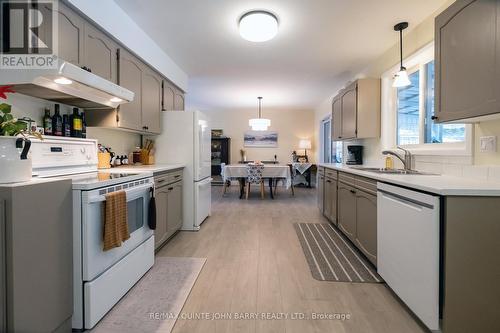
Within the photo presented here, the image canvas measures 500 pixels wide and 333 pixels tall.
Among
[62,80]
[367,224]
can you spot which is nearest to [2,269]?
[62,80]

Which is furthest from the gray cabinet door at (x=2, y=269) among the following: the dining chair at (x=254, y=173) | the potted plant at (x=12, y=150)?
the dining chair at (x=254, y=173)

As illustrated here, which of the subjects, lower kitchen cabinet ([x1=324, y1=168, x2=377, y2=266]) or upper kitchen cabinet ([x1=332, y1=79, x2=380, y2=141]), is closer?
lower kitchen cabinet ([x1=324, y1=168, x2=377, y2=266])

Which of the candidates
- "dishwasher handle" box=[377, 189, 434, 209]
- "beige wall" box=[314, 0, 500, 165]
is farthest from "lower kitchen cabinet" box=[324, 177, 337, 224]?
"dishwasher handle" box=[377, 189, 434, 209]

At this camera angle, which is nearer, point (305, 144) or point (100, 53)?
point (100, 53)

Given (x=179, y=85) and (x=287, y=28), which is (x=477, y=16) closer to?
(x=287, y=28)

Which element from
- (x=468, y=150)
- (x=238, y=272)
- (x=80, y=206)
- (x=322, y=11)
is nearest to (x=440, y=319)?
(x=468, y=150)

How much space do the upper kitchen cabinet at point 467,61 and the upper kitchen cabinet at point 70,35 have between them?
8.77 ft

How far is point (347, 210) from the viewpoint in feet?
9.89

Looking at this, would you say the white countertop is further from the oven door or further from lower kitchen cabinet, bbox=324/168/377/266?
lower kitchen cabinet, bbox=324/168/377/266

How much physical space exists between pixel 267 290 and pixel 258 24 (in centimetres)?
242

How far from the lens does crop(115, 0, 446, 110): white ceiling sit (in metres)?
2.45

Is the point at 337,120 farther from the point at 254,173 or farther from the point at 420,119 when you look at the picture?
the point at 254,173

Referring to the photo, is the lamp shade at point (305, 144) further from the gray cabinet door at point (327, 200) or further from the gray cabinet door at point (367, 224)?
the gray cabinet door at point (367, 224)

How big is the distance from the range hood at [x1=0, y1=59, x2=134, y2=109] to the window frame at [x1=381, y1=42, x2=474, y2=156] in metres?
2.76
